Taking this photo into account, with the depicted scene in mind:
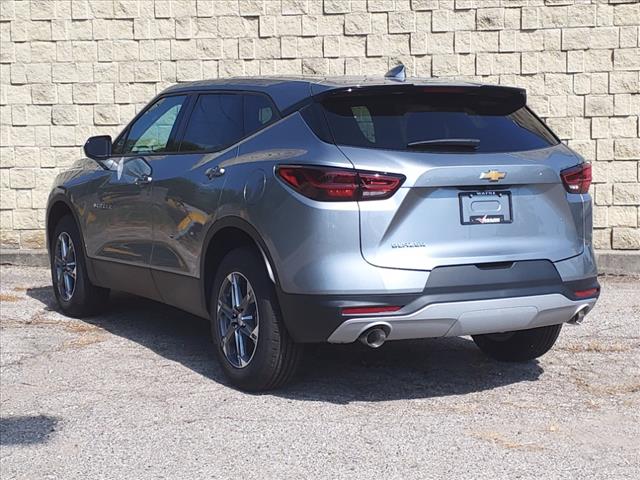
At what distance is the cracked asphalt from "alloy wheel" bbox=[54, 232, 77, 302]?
49 cm

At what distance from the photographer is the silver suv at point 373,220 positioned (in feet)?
18.7

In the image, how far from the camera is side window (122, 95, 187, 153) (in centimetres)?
748

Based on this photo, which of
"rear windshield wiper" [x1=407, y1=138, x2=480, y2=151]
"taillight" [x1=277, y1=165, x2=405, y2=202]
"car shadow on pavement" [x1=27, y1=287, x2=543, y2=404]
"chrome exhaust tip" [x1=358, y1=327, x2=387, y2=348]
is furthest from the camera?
"car shadow on pavement" [x1=27, y1=287, x2=543, y2=404]

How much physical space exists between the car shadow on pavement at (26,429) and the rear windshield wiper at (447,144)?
2310 millimetres

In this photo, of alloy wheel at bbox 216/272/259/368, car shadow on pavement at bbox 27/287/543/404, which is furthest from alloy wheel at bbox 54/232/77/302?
alloy wheel at bbox 216/272/259/368

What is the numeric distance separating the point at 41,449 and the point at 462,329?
2162mm

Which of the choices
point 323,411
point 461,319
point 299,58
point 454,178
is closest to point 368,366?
point 323,411

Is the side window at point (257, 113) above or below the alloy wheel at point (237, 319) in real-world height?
above

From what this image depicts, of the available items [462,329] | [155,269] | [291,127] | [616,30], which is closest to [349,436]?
[462,329]

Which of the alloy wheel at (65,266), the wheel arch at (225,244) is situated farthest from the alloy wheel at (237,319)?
the alloy wheel at (65,266)

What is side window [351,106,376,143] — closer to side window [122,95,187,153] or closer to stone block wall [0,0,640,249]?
side window [122,95,187,153]

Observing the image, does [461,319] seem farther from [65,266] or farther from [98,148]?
[65,266]

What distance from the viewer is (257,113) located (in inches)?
261

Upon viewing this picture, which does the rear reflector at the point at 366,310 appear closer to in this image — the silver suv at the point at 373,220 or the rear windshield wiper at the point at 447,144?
the silver suv at the point at 373,220
